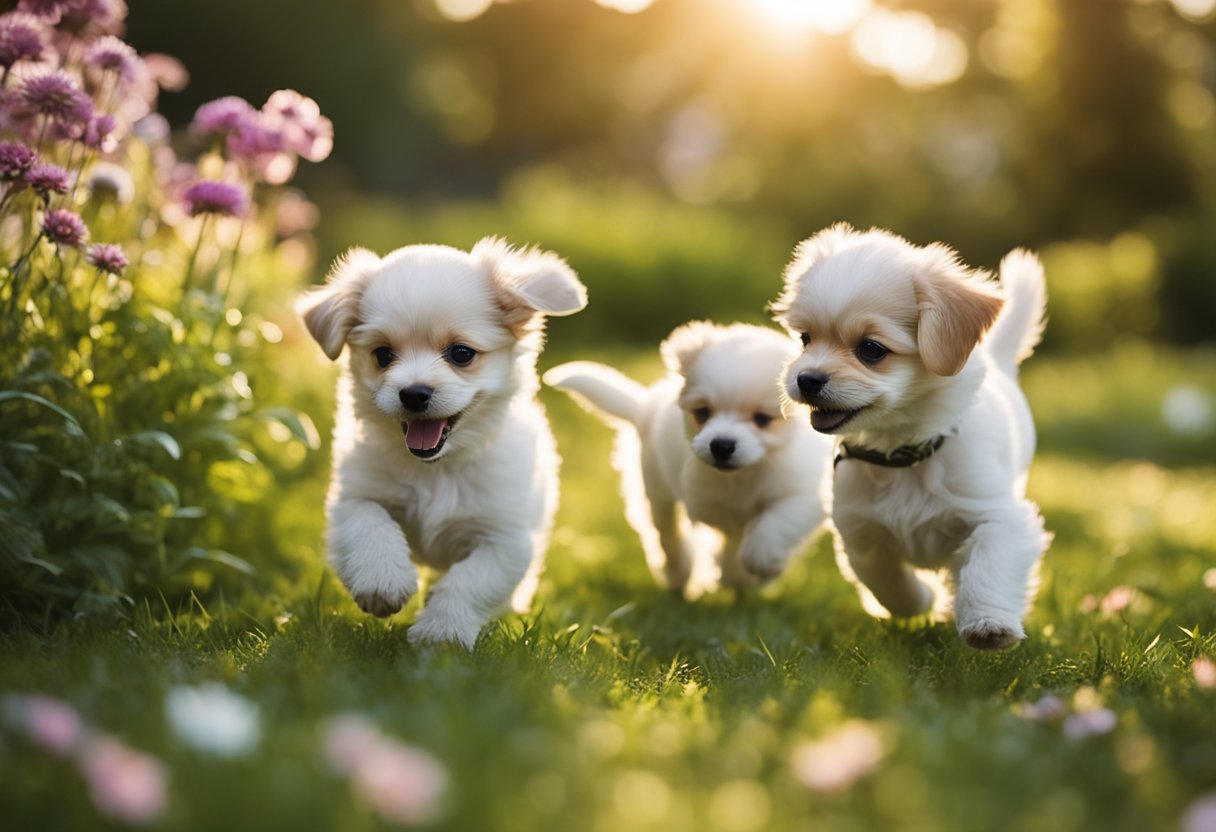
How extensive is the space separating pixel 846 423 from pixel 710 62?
23.3 meters

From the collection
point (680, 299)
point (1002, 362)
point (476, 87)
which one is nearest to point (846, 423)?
point (1002, 362)

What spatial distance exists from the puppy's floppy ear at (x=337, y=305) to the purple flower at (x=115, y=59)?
0.94 meters

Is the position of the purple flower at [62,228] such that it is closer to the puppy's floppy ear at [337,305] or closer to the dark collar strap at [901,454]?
the puppy's floppy ear at [337,305]

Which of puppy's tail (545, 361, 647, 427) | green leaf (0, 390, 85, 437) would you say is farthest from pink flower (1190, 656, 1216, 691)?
green leaf (0, 390, 85, 437)

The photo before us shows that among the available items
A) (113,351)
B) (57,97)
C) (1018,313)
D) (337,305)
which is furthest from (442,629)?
(1018,313)

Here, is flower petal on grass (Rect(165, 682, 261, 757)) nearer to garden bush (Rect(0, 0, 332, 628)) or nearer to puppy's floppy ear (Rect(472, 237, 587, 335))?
garden bush (Rect(0, 0, 332, 628))

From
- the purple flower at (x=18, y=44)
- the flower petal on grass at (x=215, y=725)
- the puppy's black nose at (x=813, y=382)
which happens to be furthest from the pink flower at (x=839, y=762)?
the purple flower at (x=18, y=44)

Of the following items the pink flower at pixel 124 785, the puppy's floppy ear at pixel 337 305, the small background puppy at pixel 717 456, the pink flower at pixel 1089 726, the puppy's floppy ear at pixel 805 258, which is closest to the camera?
the pink flower at pixel 124 785

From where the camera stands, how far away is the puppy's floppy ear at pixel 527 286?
3580 mm

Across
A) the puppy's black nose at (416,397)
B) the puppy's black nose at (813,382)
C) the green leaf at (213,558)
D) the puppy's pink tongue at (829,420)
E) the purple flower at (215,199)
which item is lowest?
the green leaf at (213,558)

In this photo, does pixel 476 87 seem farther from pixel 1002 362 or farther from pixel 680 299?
pixel 1002 362

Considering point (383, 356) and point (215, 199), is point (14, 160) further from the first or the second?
point (383, 356)

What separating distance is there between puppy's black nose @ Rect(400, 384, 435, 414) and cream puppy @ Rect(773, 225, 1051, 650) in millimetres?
976

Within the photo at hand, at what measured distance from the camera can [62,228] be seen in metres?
3.39
